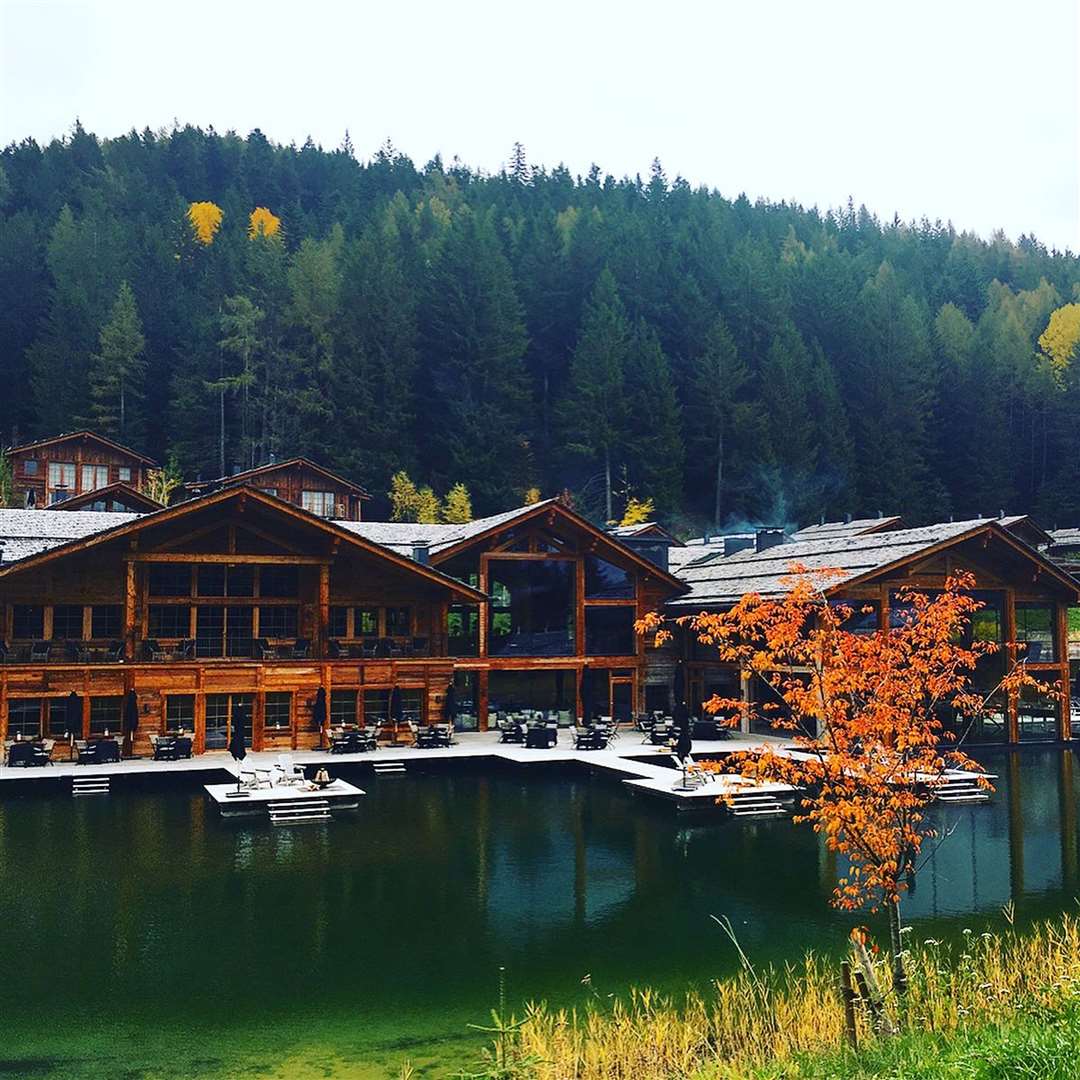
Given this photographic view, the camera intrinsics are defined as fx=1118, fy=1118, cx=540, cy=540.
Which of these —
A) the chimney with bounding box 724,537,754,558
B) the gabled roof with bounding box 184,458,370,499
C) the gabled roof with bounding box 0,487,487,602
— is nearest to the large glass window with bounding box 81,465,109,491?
the gabled roof with bounding box 184,458,370,499

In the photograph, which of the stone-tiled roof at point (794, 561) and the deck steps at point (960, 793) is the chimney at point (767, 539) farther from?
the deck steps at point (960, 793)

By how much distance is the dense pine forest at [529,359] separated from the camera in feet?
207

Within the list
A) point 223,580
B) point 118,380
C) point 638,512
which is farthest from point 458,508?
point 223,580

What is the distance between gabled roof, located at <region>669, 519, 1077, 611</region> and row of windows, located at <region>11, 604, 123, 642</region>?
1662cm

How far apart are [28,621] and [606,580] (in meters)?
17.6

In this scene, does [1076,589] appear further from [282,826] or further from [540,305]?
[540,305]

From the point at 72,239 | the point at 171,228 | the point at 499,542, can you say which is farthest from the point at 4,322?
the point at 499,542

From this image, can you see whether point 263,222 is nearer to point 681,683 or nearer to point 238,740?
point 681,683

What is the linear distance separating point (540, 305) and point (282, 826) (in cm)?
5825

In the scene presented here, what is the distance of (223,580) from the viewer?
3092cm

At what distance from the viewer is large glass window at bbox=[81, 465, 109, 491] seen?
176 feet

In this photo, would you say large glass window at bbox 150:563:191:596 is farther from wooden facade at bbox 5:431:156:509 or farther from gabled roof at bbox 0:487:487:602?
wooden facade at bbox 5:431:156:509

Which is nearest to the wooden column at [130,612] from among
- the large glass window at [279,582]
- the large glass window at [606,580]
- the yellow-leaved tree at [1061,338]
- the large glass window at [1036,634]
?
the large glass window at [279,582]

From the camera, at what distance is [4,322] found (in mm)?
67938
